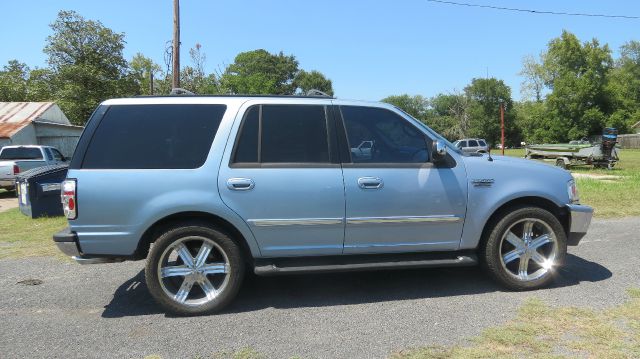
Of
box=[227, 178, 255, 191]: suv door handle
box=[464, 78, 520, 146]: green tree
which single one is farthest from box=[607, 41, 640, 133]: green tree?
box=[227, 178, 255, 191]: suv door handle

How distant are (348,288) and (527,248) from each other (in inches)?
73.4

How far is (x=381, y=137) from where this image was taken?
176 inches

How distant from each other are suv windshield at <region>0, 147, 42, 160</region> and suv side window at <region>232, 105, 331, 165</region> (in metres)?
14.6

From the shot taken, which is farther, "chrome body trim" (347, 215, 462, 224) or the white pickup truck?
the white pickup truck

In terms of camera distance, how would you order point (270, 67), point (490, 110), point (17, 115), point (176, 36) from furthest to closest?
point (490, 110)
point (270, 67)
point (17, 115)
point (176, 36)

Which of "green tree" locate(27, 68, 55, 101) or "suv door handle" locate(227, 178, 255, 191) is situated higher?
"green tree" locate(27, 68, 55, 101)

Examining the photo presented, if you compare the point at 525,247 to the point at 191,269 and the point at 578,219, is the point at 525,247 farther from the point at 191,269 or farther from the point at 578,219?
the point at 191,269

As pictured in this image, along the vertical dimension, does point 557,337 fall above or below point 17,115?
below

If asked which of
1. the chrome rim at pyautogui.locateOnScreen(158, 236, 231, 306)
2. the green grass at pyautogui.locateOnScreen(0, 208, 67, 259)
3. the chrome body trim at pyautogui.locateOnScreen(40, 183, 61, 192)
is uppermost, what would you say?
the chrome body trim at pyautogui.locateOnScreen(40, 183, 61, 192)

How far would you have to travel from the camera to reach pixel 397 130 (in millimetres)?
4551

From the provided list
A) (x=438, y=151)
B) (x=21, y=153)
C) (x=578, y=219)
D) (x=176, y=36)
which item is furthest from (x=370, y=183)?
(x=21, y=153)

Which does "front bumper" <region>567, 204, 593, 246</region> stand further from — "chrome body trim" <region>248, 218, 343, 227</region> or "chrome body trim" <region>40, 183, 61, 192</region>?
"chrome body trim" <region>40, 183, 61, 192</region>

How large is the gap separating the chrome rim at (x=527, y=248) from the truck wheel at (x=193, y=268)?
2664 mm

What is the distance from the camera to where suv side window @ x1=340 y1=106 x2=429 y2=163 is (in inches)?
174
